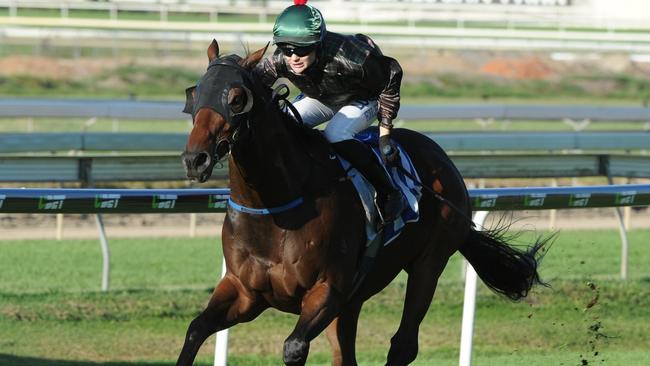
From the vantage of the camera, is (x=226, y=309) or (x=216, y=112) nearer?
(x=216, y=112)

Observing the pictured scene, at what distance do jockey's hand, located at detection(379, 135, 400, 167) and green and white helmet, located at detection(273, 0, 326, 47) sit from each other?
667mm

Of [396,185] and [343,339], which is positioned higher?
[396,185]

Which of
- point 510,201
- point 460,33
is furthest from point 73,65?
point 510,201

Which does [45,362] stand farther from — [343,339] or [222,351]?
[343,339]

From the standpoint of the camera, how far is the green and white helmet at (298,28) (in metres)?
5.01

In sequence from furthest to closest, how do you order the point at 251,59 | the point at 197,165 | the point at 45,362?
the point at 45,362 < the point at 251,59 < the point at 197,165

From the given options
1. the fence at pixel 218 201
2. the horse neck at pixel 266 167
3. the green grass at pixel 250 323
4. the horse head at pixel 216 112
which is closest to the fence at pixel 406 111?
the green grass at pixel 250 323

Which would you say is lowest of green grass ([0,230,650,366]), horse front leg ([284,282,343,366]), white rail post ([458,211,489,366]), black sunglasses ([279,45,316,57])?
green grass ([0,230,650,366])

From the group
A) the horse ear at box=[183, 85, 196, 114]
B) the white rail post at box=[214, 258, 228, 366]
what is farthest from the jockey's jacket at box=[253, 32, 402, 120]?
the white rail post at box=[214, 258, 228, 366]

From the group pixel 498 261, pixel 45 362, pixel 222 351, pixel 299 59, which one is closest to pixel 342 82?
pixel 299 59

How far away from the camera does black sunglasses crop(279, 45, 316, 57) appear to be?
5.08m

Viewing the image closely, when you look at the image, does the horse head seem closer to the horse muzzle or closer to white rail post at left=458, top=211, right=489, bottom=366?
the horse muzzle

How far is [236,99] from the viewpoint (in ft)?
15.1

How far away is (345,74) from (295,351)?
1.21 meters
